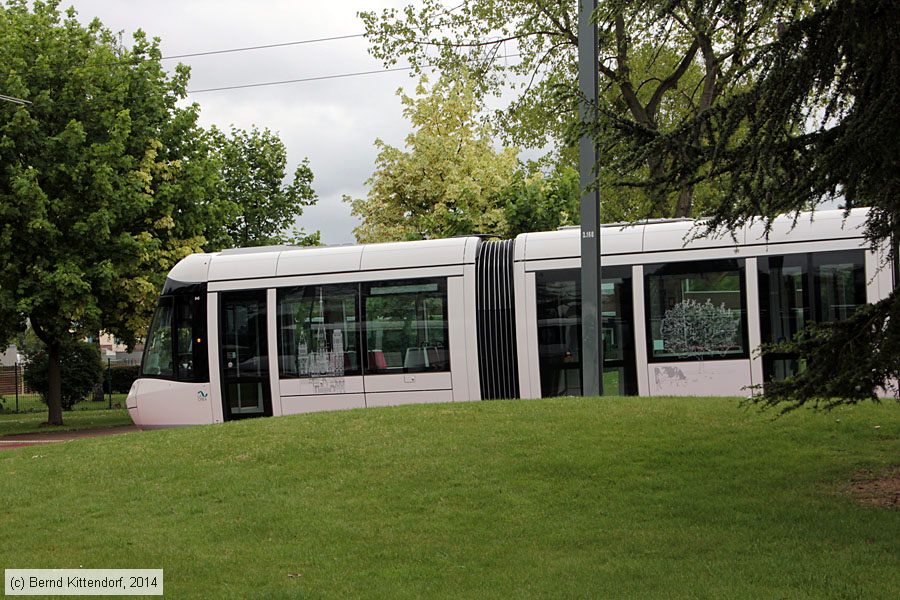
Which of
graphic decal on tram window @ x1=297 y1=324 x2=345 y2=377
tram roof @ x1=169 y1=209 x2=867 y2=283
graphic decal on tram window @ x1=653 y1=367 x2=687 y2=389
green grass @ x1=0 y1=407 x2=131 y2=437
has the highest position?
tram roof @ x1=169 y1=209 x2=867 y2=283

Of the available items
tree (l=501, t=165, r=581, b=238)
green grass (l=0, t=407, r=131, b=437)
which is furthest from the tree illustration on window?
green grass (l=0, t=407, r=131, b=437)

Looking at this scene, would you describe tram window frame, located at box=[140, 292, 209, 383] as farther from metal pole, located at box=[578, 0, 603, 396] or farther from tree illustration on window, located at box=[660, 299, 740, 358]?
tree illustration on window, located at box=[660, 299, 740, 358]

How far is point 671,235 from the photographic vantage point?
16562mm

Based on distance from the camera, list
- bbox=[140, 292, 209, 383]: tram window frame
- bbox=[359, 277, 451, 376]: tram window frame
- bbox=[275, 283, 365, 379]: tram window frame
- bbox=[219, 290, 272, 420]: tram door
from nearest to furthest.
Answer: bbox=[359, 277, 451, 376]: tram window frame < bbox=[275, 283, 365, 379]: tram window frame < bbox=[219, 290, 272, 420]: tram door < bbox=[140, 292, 209, 383]: tram window frame

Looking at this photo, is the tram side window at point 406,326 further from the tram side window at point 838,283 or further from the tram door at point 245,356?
the tram side window at point 838,283

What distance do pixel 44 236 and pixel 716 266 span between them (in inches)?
640

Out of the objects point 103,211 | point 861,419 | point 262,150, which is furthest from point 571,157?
point 861,419

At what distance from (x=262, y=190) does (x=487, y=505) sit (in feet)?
112

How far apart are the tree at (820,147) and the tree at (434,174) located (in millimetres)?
23333

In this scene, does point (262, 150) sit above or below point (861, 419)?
above

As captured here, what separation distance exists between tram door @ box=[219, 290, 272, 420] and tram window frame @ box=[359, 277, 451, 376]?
5.97 feet

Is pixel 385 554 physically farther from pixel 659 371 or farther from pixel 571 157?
pixel 571 157

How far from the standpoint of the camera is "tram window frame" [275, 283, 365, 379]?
58.3ft

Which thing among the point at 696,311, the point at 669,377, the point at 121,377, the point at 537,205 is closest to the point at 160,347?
the point at 669,377
